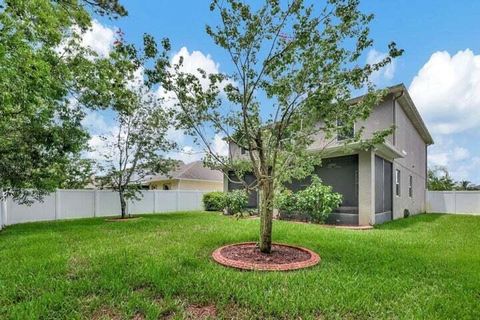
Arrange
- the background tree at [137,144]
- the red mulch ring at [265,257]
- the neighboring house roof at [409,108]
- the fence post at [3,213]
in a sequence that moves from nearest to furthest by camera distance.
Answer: the red mulch ring at [265,257]
the fence post at [3,213]
the neighboring house roof at [409,108]
the background tree at [137,144]

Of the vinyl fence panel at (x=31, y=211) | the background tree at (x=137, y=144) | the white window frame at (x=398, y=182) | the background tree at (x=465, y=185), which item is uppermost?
the background tree at (x=137, y=144)

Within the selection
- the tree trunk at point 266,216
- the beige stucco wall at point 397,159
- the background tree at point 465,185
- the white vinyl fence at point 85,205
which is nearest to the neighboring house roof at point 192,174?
the white vinyl fence at point 85,205

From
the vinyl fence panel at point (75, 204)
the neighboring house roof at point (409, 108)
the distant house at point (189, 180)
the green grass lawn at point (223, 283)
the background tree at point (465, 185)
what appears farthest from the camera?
the background tree at point (465, 185)

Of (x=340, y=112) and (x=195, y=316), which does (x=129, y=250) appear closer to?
(x=195, y=316)

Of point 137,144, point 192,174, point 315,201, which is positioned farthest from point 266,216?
point 192,174

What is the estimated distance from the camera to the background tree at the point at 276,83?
214 inches

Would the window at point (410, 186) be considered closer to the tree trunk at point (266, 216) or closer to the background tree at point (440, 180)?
the background tree at point (440, 180)

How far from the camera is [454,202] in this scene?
1780cm

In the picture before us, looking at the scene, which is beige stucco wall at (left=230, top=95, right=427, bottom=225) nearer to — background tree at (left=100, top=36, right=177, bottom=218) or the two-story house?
the two-story house

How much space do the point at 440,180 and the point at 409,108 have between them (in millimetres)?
16519

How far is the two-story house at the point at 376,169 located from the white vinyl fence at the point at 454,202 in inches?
149

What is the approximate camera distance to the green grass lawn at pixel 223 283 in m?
3.51

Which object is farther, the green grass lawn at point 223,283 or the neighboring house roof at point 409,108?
the neighboring house roof at point 409,108

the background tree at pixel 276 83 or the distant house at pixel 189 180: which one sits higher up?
the background tree at pixel 276 83
